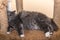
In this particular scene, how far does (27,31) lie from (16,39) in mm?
177

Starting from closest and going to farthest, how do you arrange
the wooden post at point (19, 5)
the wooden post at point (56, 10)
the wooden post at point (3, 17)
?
the wooden post at point (3, 17), the wooden post at point (56, 10), the wooden post at point (19, 5)

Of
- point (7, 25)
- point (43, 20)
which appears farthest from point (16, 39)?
point (43, 20)

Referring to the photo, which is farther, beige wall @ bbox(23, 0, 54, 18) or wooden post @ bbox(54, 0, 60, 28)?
beige wall @ bbox(23, 0, 54, 18)

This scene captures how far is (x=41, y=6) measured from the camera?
2266mm

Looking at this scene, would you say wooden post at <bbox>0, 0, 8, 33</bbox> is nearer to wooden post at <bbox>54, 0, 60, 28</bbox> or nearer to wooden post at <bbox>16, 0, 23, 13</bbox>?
wooden post at <bbox>16, 0, 23, 13</bbox>

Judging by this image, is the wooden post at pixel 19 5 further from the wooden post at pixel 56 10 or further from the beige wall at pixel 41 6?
the wooden post at pixel 56 10

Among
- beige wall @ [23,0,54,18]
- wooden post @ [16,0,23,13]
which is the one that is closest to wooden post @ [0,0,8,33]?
wooden post @ [16,0,23,13]

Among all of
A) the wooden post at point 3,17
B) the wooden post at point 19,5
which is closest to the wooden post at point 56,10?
the wooden post at point 19,5

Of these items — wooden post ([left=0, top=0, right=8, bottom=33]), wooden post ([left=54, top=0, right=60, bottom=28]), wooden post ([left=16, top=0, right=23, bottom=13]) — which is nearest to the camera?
wooden post ([left=0, top=0, right=8, bottom=33])

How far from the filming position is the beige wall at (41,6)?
2.24 meters

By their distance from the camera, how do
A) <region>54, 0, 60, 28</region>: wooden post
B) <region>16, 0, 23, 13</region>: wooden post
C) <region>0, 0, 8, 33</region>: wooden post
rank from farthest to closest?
<region>16, 0, 23, 13</region>: wooden post < <region>54, 0, 60, 28</region>: wooden post < <region>0, 0, 8, 33</region>: wooden post

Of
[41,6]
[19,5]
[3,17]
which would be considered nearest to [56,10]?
[41,6]

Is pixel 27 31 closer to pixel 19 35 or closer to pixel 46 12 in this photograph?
pixel 19 35

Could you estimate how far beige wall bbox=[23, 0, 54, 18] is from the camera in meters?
2.24
